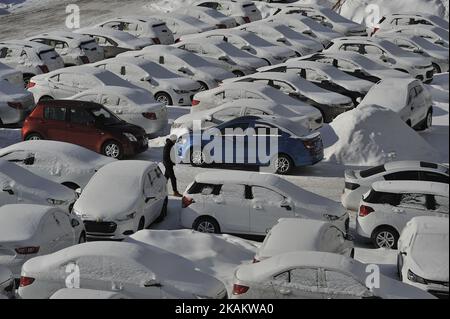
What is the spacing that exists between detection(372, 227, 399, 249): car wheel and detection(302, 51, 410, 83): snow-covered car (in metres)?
11.7

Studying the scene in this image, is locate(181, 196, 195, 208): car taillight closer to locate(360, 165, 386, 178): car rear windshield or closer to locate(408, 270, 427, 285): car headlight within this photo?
locate(360, 165, 386, 178): car rear windshield

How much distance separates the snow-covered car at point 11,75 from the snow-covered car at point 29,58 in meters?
1.33

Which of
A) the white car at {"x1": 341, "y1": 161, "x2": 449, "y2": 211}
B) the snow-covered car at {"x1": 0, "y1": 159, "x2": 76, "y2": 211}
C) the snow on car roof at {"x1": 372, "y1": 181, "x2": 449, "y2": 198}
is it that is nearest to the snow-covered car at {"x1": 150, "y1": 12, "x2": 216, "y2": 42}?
the white car at {"x1": 341, "y1": 161, "x2": 449, "y2": 211}

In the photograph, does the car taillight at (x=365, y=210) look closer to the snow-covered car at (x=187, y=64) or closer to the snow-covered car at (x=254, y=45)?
the snow-covered car at (x=187, y=64)

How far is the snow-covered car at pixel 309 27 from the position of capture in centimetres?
3738

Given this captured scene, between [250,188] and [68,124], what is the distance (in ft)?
22.3

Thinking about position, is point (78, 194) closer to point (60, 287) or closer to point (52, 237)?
point (52, 237)

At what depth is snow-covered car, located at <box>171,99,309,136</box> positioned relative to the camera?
23.8 meters

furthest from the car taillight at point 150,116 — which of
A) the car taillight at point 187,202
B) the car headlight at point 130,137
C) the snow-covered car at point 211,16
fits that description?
the snow-covered car at point 211,16

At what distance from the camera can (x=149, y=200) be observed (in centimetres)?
1909

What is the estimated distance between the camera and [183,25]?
38.8 m

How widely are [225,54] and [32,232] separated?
16.6 meters
